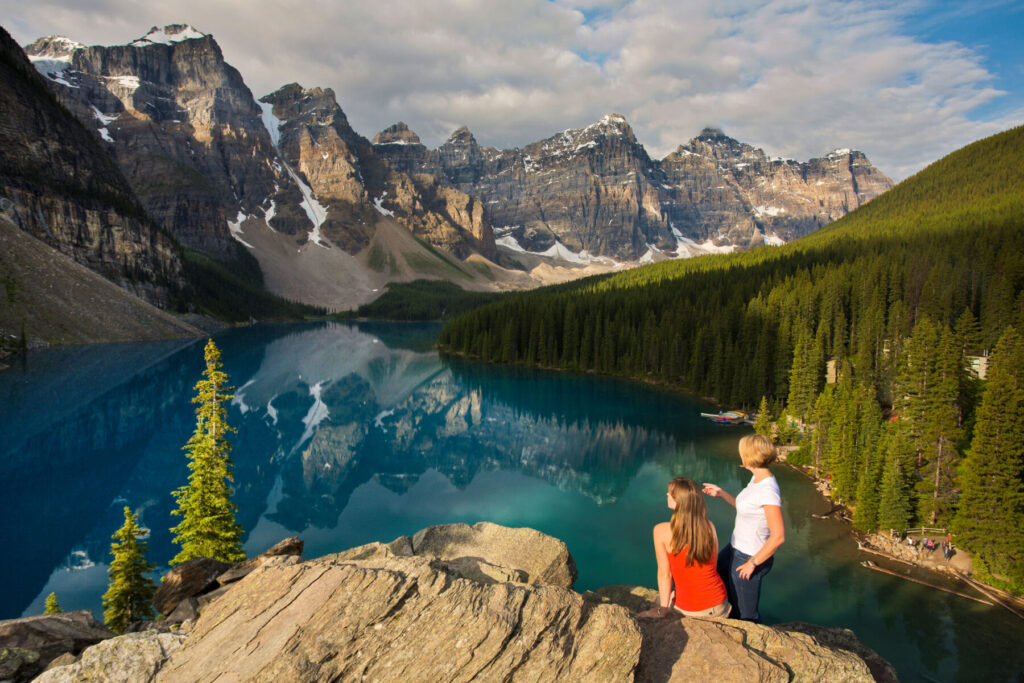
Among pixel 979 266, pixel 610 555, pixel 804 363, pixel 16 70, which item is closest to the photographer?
pixel 610 555

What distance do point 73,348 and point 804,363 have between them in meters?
98.7

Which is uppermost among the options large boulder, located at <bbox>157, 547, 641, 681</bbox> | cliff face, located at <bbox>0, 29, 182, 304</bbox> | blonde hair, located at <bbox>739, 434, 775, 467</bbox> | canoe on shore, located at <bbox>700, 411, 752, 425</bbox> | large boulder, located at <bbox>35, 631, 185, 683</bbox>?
cliff face, located at <bbox>0, 29, 182, 304</bbox>

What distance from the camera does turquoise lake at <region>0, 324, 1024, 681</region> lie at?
62.9 feet

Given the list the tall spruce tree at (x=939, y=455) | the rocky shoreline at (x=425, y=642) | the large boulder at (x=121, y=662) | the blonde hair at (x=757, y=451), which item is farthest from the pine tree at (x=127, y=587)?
the tall spruce tree at (x=939, y=455)

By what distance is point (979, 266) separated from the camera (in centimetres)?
5550

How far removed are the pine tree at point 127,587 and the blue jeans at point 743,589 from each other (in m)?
13.8

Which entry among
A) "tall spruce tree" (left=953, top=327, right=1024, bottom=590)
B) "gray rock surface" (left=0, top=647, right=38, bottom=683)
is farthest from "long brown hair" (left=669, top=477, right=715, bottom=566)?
"tall spruce tree" (left=953, top=327, right=1024, bottom=590)

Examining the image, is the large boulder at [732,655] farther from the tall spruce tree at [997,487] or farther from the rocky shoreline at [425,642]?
the tall spruce tree at [997,487]

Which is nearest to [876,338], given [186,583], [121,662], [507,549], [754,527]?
[507,549]

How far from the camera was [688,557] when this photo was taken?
6359mm

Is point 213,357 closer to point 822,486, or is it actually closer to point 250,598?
point 250,598

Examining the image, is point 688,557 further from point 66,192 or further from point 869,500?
point 66,192

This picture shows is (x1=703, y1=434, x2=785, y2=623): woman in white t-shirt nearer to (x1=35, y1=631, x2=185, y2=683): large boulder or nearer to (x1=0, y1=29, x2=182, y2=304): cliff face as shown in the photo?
(x1=35, y1=631, x2=185, y2=683): large boulder

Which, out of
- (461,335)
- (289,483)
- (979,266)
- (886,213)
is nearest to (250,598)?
(289,483)
